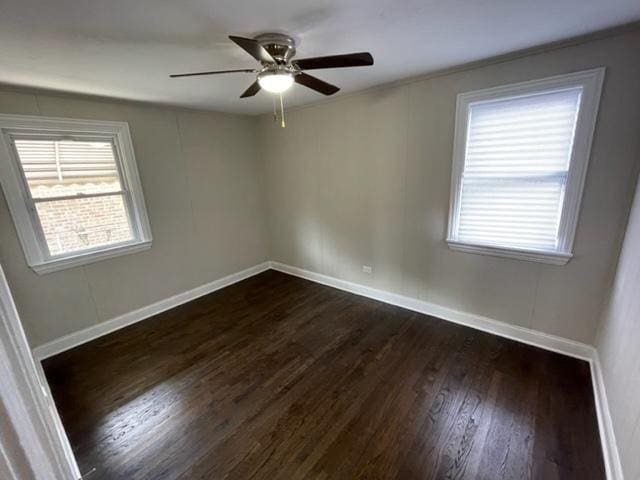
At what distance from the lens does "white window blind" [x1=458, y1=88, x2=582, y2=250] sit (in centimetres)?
215

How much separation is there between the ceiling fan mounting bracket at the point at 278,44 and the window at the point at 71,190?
6.91 feet

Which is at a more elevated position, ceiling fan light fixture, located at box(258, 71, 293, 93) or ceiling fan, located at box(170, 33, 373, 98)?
ceiling fan, located at box(170, 33, 373, 98)

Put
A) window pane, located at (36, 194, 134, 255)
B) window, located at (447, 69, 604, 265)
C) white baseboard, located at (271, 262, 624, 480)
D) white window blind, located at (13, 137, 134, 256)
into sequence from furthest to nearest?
1. window pane, located at (36, 194, 134, 255)
2. white window blind, located at (13, 137, 134, 256)
3. window, located at (447, 69, 604, 265)
4. white baseboard, located at (271, 262, 624, 480)

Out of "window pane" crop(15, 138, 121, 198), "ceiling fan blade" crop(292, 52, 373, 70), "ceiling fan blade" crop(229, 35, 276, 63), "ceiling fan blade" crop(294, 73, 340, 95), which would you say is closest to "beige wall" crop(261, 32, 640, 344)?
"ceiling fan blade" crop(294, 73, 340, 95)

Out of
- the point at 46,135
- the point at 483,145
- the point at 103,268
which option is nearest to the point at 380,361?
the point at 483,145

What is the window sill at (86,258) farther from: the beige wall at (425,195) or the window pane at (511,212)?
the window pane at (511,212)

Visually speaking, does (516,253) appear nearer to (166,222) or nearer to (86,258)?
(166,222)

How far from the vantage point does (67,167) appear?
268cm

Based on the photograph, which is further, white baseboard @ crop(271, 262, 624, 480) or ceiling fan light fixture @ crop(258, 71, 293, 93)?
ceiling fan light fixture @ crop(258, 71, 293, 93)

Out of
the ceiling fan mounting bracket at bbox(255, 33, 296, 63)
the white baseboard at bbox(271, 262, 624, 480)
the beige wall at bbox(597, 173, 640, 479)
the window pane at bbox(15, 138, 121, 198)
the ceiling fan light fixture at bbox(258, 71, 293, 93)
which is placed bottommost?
the white baseboard at bbox(271, 262, 624, 480)

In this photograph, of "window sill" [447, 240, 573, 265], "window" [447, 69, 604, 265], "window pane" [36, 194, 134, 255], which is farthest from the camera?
"window pane" [36, 194, 134, 255]

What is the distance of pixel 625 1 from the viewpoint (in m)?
1.50

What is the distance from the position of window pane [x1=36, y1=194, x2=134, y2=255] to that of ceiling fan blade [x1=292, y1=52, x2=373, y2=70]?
8.31ft

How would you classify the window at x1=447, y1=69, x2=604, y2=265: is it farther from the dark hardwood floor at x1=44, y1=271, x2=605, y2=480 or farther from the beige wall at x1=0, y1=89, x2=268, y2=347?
the beige wall at x1=0, y1=89, x2=268, y2=347
